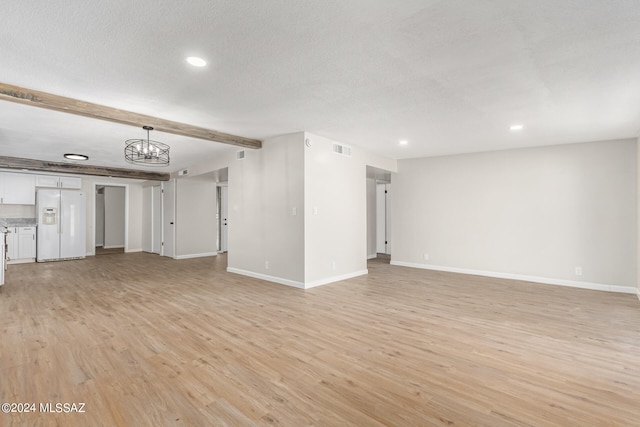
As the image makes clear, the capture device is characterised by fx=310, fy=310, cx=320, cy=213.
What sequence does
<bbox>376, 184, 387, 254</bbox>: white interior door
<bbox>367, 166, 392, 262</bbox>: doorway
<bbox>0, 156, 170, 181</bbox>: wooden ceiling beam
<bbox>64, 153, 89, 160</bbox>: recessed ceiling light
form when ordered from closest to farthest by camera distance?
<bbox>64, 153, 89, 160</bbox>: recessed ceiling light → <bbox>0, 156, 170, 181</bbox>: wooden ceiling beam → <bbox>367, 166, 392, 262</bbox>: doorway → <bbox>376, 184, 387, 254</bbox>: white interior door

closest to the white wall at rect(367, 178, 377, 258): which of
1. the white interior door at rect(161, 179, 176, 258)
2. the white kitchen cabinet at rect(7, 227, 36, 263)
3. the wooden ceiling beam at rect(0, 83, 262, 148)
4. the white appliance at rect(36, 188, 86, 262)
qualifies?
the wooden ceiling beam at rect(0, 83, 262, 148)

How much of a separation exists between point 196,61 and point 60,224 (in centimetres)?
868

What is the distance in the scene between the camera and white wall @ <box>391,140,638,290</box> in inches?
202

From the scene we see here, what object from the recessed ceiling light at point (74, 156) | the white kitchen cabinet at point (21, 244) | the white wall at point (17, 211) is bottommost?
the white kitchen cabinet at point (21, 244)

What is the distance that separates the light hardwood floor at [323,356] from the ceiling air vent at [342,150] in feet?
8.16

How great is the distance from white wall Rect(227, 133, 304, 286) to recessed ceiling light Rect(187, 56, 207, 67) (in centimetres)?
248

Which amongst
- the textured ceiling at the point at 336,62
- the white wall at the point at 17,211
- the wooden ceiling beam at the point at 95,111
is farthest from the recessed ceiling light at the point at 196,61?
the white wall at the point at 17,211

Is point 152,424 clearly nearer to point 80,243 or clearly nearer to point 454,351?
point 454,351

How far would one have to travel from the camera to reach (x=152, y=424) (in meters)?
1.81

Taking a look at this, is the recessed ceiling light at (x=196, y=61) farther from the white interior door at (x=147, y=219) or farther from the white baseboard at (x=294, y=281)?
the white interior door at (x=147, y=219)

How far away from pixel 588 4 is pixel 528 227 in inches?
191

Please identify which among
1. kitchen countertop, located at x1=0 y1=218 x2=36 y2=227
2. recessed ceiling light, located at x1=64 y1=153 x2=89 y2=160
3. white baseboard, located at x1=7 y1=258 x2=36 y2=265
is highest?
recessed ceiling light, located at x1=64 y1=153 x2=89 y2=160

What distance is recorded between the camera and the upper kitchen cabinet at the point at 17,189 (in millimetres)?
7887

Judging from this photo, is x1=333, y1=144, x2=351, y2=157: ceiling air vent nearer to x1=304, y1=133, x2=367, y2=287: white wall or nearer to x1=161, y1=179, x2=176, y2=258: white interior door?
x1=304, y1=133, x2=367, y2=287: white wall
